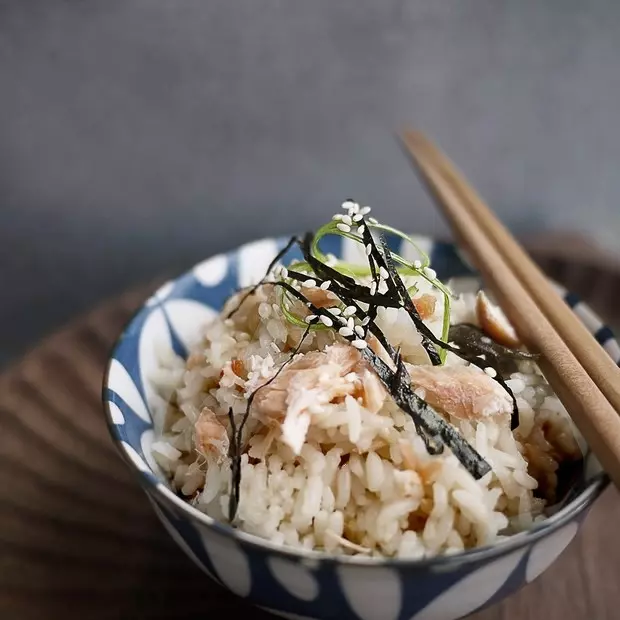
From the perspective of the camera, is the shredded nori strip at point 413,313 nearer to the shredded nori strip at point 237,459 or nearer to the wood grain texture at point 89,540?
the shredded nori strip at point 237,459

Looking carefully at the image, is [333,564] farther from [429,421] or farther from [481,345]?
[481,345]

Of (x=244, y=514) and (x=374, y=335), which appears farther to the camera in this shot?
(x=374, y=335)

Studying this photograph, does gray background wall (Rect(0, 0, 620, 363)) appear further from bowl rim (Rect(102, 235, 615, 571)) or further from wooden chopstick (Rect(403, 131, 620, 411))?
bowl rim (Rect(102, 235, 615, 571))

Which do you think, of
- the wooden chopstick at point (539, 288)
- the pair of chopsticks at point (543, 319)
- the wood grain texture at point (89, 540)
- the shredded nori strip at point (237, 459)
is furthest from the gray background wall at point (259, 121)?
the shredded nori strip at point (237, 459)

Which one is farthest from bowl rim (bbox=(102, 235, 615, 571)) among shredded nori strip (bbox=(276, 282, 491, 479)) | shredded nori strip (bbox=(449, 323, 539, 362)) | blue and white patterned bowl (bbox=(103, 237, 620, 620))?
shredded nori strip (bbox=(449, 323, 539, 362))

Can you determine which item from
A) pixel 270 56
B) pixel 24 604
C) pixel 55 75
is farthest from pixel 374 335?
pixel 55 75

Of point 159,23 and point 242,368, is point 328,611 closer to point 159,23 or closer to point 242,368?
point 242,368
